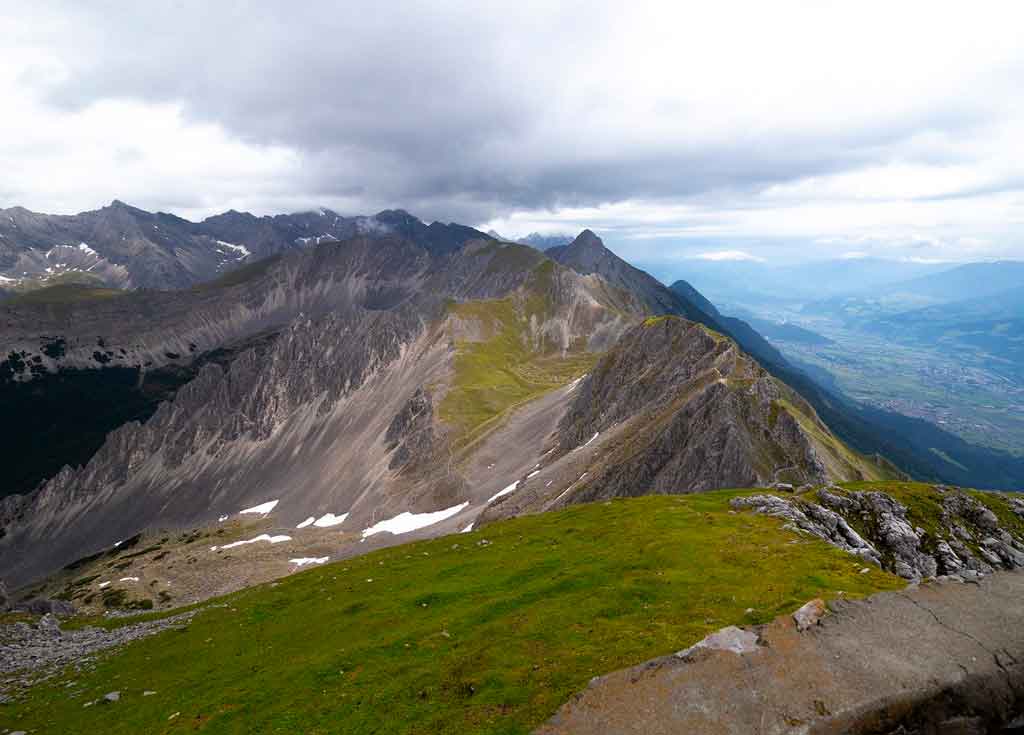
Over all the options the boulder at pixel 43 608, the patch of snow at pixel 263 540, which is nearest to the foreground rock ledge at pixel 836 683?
the boulder at pixel 43 608

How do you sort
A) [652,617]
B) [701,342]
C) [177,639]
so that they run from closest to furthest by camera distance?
1. [652,617]
2. [177,639]
3. [701,342]

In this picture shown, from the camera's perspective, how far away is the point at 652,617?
27125 millimetres

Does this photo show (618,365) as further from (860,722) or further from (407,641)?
(860,722)

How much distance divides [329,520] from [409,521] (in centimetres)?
4095

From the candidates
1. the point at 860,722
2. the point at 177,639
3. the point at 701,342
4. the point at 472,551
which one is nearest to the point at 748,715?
the point at 860,722

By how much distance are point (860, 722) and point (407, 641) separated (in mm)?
23136

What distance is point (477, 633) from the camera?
3006 centimetres

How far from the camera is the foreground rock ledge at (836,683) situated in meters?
19.1

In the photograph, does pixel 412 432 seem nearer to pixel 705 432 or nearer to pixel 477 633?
pixel 705 432

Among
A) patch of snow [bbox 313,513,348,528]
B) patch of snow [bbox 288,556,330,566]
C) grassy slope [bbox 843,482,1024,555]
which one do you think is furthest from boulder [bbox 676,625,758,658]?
patch of snow [bbox 313,513,348,528]

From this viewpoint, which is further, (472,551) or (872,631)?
(472,551)

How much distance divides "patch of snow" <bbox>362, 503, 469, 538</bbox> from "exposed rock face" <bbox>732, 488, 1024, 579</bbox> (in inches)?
3740

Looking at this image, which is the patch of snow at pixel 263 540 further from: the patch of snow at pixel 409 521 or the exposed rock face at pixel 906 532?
the exposed rock face at pixel 906 532

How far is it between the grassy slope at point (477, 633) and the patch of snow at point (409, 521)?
245 ft
